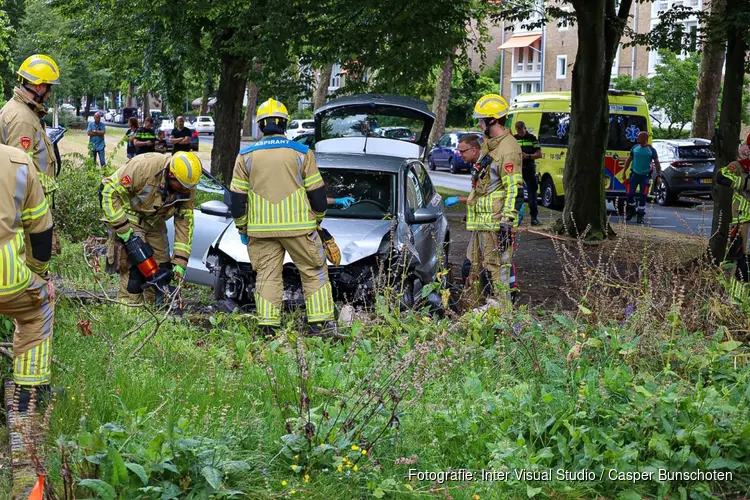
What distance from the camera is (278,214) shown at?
7.06 meters

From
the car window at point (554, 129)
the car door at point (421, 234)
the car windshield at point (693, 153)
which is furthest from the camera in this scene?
the car windshield at point (693, 153)

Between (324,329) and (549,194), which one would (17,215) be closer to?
(324,329)

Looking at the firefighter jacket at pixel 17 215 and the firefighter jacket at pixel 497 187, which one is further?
the firefighter jacket at pixel 497 187

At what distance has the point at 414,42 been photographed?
48.5 feet

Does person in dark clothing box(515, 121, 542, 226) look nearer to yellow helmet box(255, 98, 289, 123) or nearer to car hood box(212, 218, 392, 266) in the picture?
car hood box(212, 218, 392, 266)

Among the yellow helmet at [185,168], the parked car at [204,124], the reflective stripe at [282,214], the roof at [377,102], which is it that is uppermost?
the roof at [377,102]

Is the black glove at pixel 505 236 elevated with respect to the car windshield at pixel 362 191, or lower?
lower

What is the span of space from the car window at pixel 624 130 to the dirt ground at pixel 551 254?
11.4ft

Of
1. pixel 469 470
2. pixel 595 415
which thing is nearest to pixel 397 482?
pixel 469 470

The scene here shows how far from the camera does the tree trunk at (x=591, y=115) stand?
45.9ft

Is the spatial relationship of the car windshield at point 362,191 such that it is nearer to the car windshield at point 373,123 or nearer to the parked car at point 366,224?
the parked car at point 366,224

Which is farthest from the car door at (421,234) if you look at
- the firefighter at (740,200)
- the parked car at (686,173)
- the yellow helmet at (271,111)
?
the parked car at (686,173)

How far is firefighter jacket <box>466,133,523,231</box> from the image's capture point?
824 cm

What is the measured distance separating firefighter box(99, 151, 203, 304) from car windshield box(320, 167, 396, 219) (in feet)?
5.21
